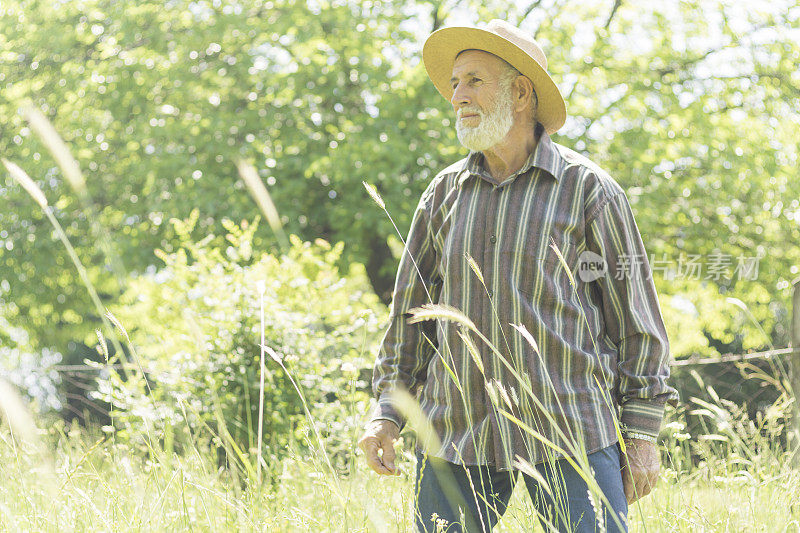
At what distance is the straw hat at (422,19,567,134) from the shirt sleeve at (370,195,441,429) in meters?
0.44

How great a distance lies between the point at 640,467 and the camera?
1.90 metres

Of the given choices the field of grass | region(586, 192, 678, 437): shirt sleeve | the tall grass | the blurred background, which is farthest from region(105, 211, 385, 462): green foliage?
the blurred background

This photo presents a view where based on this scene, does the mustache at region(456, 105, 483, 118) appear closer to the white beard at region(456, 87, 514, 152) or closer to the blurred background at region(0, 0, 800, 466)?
the white beard at region(456, 87, 514, 152)

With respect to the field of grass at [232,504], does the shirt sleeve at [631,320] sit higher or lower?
higher

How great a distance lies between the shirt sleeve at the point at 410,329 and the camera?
89.4 inches

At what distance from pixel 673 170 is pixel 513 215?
8919 mm

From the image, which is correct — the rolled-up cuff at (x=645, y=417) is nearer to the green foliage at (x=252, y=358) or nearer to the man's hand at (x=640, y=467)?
the man's hand at (x=640, y=467)

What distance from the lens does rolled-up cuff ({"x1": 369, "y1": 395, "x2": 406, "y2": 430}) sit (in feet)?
7.23

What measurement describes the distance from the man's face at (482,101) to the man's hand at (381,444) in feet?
2.55

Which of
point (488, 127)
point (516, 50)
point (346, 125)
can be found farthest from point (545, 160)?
point (346, 125)

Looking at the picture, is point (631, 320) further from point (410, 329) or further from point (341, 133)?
point (341, 133)

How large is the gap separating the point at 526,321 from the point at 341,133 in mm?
7482

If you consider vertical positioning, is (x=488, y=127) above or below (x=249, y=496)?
above

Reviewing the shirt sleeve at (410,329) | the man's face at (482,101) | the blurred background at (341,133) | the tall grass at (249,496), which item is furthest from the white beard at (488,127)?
the blurred background at (341,133)
